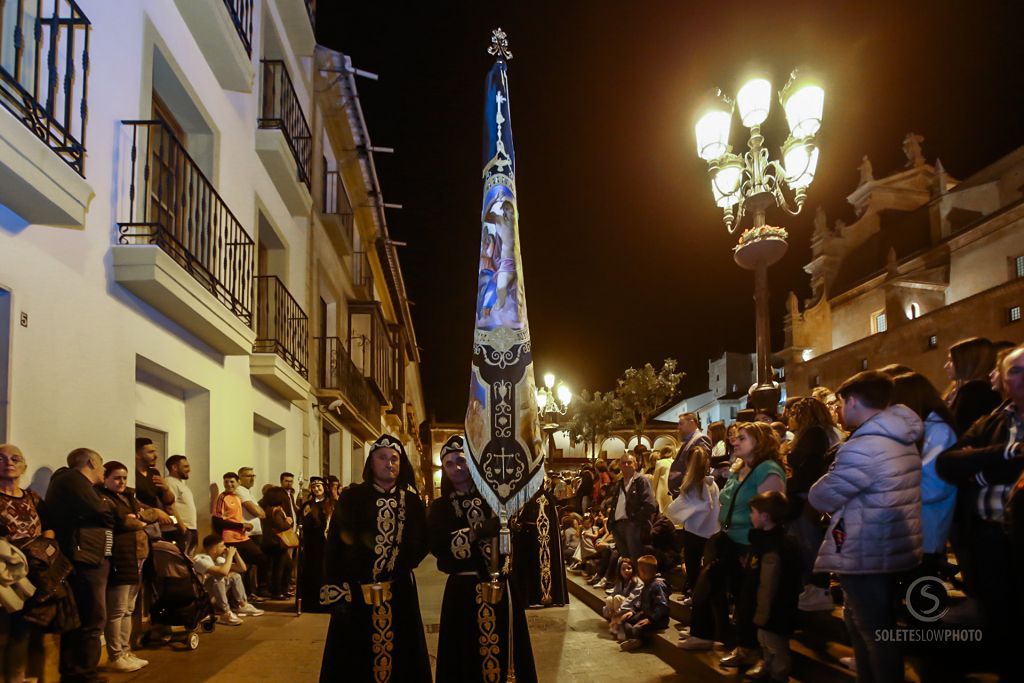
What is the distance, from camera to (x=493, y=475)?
196 inches

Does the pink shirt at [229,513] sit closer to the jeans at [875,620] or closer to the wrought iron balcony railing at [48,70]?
the wrought iron balcony railing at [48,70]

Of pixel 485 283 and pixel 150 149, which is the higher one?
pixel 150 149

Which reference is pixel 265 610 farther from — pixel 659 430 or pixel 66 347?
pixel 659 430

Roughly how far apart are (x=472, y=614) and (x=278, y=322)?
29.8ft

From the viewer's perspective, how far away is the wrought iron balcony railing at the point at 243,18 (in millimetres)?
10711

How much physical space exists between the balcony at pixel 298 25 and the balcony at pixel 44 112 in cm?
918

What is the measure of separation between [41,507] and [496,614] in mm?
3502

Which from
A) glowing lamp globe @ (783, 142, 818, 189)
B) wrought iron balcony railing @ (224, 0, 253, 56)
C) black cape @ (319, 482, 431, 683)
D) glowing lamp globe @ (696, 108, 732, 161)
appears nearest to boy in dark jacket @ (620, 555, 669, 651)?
black cape @ (319, 482, 431, 683)

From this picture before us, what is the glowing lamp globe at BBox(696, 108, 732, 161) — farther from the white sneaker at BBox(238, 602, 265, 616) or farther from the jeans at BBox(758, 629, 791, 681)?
the white sneaker at BBox(238, 602, 265, 616)

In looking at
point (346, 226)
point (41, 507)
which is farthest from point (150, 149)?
point (346, 226)

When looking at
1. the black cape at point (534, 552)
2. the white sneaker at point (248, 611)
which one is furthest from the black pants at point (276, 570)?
the black cape at point (534, 552)

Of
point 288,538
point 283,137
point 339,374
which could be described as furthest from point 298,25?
point 288,538

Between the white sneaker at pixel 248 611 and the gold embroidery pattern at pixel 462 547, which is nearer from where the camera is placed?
the gold embroidery pattern at pixel 462 547

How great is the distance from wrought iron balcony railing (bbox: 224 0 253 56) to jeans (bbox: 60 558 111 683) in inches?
283
